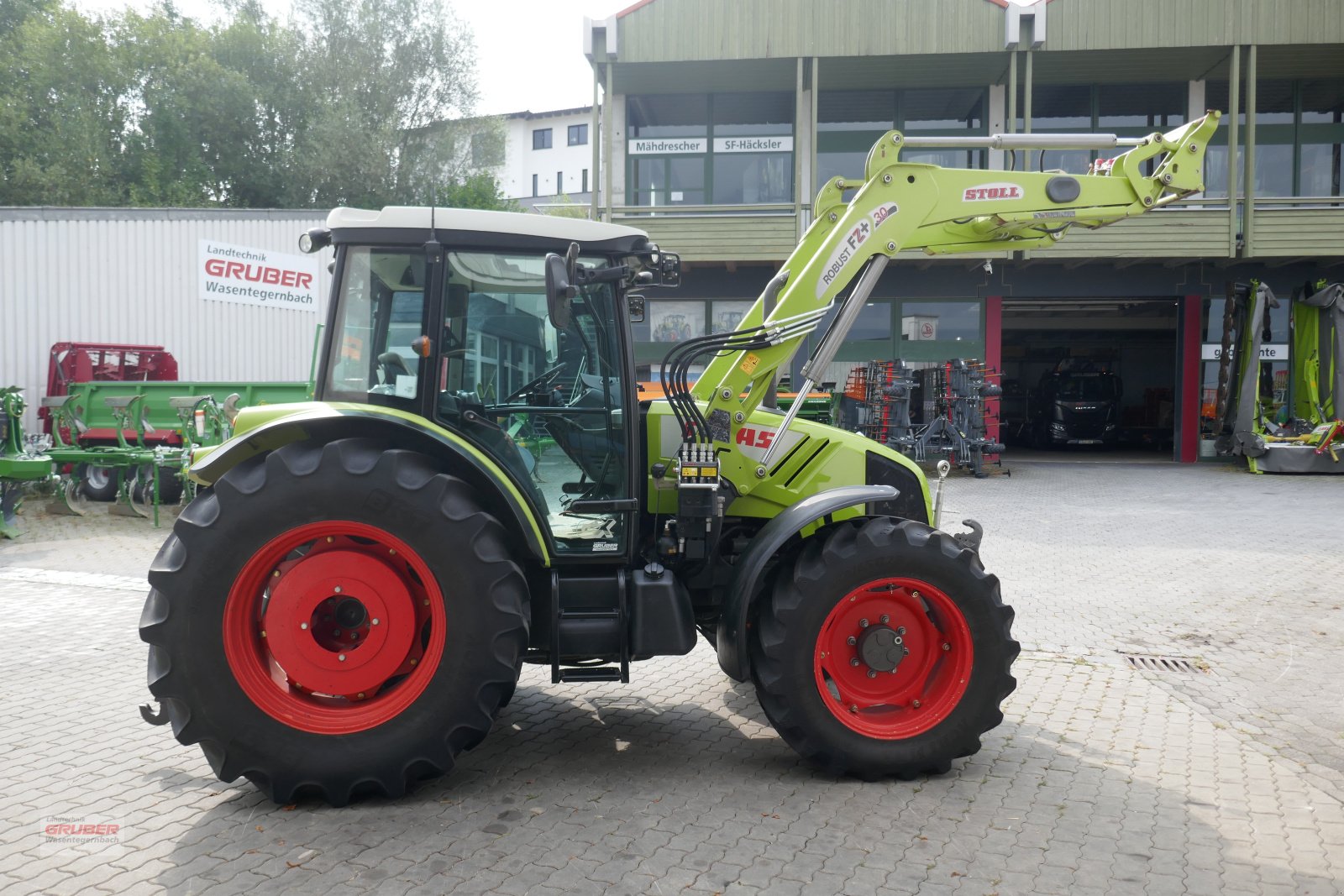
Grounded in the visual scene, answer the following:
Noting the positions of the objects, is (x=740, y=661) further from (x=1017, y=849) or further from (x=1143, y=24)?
(x=1143, y=24)

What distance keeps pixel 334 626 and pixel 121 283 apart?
16754 millimetres

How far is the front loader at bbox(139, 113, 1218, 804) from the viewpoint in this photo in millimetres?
4078

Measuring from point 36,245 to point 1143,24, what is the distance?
2024 cm

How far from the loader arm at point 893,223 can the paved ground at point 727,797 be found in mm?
1529

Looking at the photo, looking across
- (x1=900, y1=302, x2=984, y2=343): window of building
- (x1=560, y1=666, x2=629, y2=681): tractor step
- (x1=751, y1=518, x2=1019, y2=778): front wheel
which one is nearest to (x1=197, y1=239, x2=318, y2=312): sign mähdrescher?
(x1=900, y1=302, x2=984, y2=343): window of building

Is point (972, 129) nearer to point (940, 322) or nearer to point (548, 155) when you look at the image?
point (940, 322)

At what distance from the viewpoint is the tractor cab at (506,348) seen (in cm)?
445

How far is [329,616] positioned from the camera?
14.1 ft

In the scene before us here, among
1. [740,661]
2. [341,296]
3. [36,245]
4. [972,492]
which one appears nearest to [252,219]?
[36,245]

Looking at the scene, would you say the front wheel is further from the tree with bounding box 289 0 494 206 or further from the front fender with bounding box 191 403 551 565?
the tree with bounding box 289 0 494 206

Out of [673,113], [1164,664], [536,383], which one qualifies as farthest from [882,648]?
[673,113]

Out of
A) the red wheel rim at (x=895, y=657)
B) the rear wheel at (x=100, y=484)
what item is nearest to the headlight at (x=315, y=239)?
the red wheel rim at (x=895, y=657)

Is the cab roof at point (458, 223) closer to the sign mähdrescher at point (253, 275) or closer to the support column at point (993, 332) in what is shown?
the sign mähdrescher at point (253, 275)

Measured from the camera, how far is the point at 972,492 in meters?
15.9
